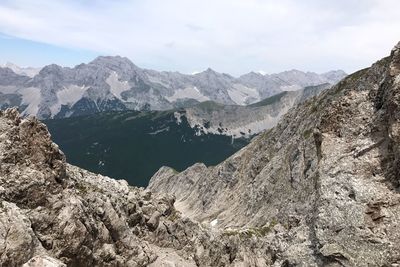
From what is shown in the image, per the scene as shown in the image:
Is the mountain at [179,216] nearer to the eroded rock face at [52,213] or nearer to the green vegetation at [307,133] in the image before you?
the eroded rock face at [52,213]

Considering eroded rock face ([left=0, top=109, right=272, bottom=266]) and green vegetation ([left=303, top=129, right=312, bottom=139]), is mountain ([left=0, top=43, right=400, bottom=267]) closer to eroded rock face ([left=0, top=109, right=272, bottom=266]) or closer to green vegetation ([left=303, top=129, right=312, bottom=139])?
eroded rock face ([left=0, top=109, right=272, bottom=266])

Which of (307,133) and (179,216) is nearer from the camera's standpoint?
(179,216)

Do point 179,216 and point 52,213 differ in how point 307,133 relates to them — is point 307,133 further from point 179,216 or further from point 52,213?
point 52,213

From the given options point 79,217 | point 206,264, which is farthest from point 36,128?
point 206,264

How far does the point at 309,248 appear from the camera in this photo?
109ft

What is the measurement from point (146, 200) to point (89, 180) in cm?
1369

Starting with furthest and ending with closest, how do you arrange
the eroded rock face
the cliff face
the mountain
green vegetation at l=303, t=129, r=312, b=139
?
1. green vegetation at l=303, t=129, r=312, b=139
2. the eroded rock face
3. the mountain
4. the cliff face

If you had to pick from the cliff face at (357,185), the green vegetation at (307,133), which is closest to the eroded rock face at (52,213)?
the cliff face at (357,185)

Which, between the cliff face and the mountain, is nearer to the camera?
the cliff face

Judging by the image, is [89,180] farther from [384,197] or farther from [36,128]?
[384,197]

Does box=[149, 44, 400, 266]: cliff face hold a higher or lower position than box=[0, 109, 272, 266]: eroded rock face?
higher

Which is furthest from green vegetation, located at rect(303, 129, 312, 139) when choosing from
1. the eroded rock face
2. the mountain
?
the eroded rock face

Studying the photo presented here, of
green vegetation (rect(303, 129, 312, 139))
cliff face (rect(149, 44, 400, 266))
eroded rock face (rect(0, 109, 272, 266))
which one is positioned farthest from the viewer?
green vegetation (rect(303, 129, 312, 139))

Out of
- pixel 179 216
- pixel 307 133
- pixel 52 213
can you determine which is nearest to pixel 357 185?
Result: pixel 52 213
